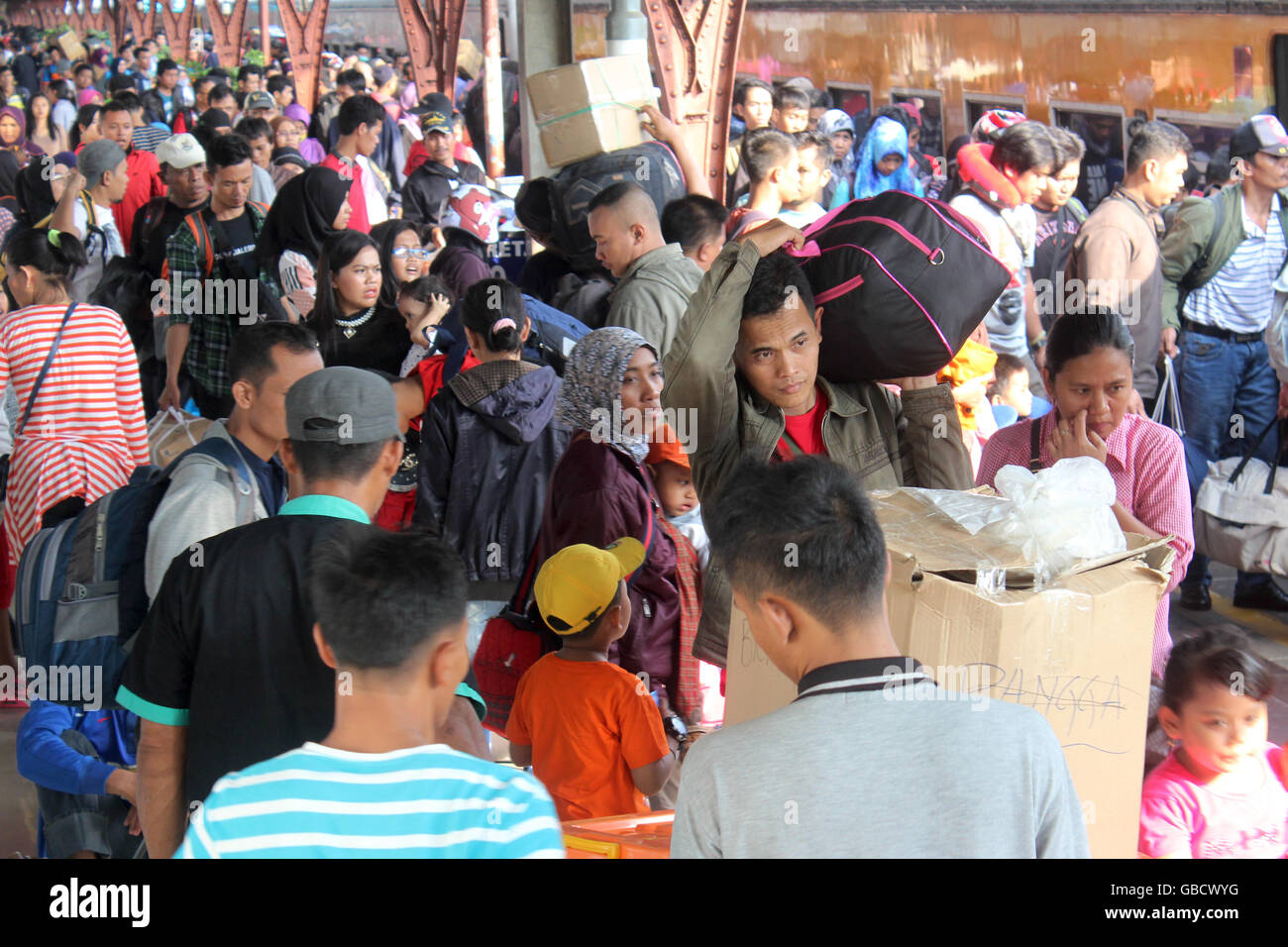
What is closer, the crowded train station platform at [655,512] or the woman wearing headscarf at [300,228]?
the crowded train station platform at [655,512]

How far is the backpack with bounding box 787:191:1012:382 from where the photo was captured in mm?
2959

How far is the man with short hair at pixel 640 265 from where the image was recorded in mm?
5035

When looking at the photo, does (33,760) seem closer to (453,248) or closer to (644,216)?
(644,216)

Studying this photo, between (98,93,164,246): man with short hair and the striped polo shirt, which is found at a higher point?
(98,93,164,246): man with short hair

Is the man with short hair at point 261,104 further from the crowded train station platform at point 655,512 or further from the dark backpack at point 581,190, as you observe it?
the dark backpack at point 581,190

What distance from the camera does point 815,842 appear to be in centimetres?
174

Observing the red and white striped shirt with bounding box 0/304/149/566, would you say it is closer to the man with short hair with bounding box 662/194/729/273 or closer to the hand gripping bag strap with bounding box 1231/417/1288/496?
the man with short hair with bounding box 662/194/729/273

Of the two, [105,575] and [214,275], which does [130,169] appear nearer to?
[214,275]

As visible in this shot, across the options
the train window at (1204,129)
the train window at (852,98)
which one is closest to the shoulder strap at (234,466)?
the train window at (1204,129)

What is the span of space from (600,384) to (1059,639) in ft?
7.19

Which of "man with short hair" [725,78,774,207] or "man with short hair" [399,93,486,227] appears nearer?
"man with short hair" [399,93,486,227]

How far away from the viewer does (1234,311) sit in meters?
6.54

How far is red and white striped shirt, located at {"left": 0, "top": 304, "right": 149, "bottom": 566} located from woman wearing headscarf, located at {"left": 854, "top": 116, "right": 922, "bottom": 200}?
6635 mm

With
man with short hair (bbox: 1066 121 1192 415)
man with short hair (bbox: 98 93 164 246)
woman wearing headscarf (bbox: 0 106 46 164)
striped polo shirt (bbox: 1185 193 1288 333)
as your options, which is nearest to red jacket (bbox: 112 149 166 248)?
man with short hair (bbox: 98 93 164 246)
